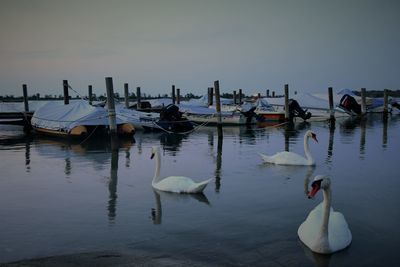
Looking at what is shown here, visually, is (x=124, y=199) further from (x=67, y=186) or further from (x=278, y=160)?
(x=278, y=160)

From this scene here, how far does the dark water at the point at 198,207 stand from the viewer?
5867 millimetres

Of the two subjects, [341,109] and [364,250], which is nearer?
[364,250]

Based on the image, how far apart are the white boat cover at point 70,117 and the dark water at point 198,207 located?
546cm

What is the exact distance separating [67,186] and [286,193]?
5.27m

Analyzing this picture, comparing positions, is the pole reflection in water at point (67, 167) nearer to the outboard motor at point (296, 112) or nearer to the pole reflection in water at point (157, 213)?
the pole reflection in water at point (157, 213)

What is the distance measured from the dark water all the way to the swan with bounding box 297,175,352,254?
0.42ft

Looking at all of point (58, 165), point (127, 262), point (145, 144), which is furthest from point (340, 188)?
point (145, 144)

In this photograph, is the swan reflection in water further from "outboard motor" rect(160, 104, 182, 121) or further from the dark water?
"outboard motor" rect(160, 104, 182, 121)

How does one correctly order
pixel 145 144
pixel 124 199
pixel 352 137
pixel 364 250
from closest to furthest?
pixel 364 250, pixel 124 199, pixel 145 144, pixel 352 137

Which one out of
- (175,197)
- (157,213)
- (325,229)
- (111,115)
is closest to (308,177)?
(175,197)

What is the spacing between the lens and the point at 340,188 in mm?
9625

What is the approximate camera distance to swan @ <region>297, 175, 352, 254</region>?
566cm

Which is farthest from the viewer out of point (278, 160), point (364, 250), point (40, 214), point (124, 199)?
point (278, 160)

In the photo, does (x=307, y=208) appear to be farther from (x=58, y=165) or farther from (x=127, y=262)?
(x=58, y=165)
